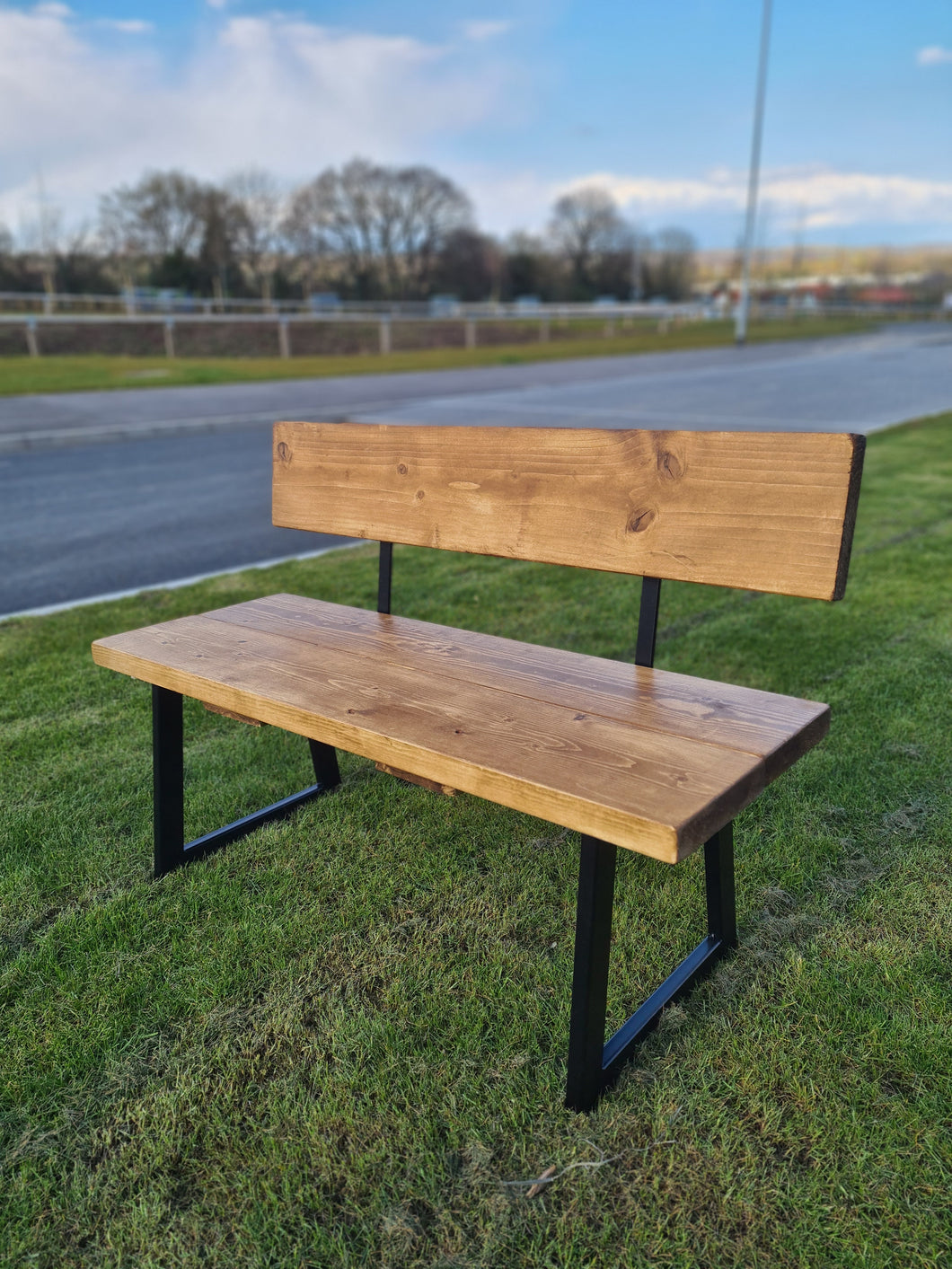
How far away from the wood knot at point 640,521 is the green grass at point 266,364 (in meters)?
13.3

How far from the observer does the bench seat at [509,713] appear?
4.81 feet

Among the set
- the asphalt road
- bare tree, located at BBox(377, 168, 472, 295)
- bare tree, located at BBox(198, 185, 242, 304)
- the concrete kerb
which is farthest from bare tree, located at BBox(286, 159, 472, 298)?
the concrete kerb

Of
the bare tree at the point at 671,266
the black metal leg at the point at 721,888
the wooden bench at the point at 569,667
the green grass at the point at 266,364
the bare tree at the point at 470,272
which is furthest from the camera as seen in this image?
the bare tree at the point at 671,266

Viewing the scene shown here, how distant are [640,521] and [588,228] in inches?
2739

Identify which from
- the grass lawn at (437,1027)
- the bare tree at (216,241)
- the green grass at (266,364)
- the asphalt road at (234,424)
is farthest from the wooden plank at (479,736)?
the bare tree at (216,241)

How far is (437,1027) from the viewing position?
1851mm

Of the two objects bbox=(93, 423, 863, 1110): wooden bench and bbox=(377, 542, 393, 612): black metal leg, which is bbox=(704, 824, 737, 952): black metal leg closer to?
bbox=(93, 423, 863, 1110): wooden bench

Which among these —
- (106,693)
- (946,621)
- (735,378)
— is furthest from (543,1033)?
(735,378)

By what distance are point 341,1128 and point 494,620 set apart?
2.73 m

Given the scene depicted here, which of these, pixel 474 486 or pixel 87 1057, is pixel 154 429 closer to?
pixel 474 486

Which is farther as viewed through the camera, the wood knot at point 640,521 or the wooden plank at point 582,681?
the wood knot at point 640,521

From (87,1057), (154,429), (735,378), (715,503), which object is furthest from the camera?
(735,378)

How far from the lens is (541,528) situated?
2295mm

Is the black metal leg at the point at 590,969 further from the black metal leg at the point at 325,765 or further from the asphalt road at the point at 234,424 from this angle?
the asphalt road at the point at 234,424
